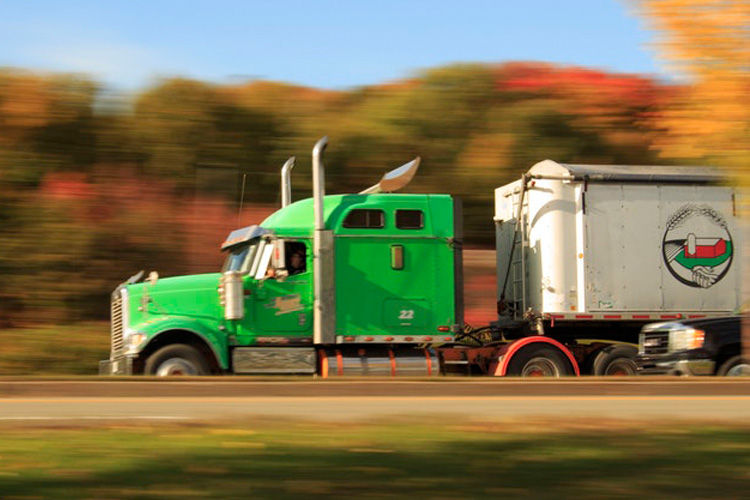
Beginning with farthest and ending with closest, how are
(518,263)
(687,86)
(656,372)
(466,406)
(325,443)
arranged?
(518,263) → (656,372) → (466,406) → (687,86) → (325,443)

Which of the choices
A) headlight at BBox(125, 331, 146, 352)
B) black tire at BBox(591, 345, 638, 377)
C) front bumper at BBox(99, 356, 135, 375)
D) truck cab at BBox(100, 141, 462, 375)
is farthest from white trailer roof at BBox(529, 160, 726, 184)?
front bumper at BBox(99, 356, 135, 375)

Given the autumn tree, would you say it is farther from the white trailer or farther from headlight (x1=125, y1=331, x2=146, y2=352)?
headlight (x1=125, y1=331, x2=146, y2=352)

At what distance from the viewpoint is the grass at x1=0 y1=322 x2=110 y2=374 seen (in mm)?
19328

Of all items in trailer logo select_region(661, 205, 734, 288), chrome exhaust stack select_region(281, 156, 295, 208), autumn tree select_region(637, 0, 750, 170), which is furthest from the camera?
chrome exhaust stack select_region(281, 156, 295, 208)

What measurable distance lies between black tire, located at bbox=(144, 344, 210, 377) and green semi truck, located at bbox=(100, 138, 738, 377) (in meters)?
0.02

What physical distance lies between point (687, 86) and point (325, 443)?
4.82 metres

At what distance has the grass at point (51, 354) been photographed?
1933 centimetres

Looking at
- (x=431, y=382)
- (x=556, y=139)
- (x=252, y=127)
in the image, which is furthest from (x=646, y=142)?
(x=431, y=382)

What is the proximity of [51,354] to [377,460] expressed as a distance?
13.8 meters

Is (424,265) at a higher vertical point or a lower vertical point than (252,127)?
lower

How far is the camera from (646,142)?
28188mm

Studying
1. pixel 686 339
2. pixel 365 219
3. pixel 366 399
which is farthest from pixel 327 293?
pixel 686 339

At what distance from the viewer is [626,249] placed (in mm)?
16734

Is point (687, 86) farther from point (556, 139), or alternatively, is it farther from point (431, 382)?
point (556, 139)
